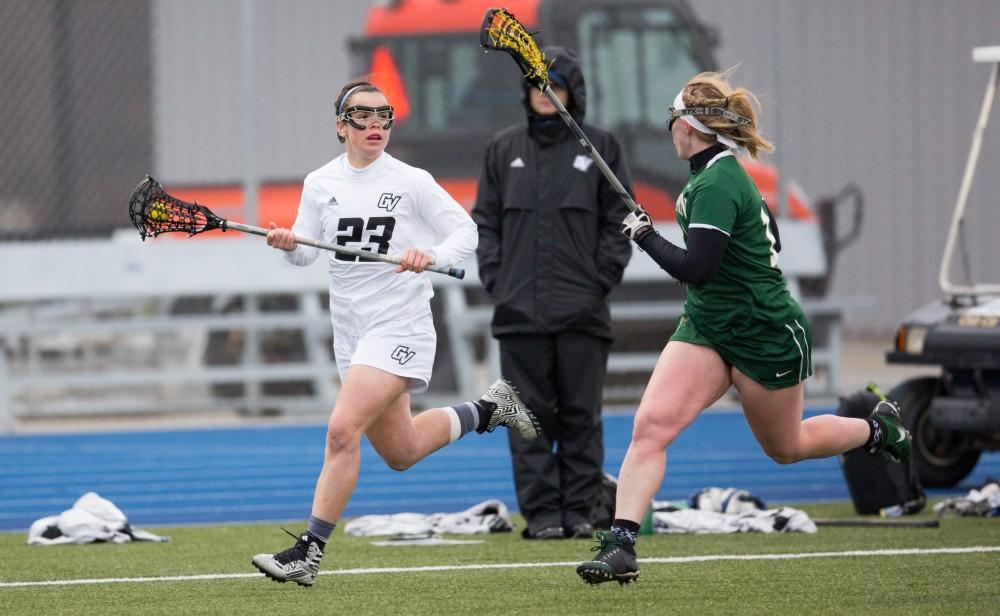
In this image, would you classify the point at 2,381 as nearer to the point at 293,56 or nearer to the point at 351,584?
the point at 293,56

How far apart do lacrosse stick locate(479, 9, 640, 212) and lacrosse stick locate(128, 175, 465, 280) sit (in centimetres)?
69

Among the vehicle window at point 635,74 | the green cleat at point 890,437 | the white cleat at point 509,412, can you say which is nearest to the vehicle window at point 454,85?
the vehicle window at point 635,74

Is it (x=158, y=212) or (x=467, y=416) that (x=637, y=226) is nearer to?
(x=467, y=416)

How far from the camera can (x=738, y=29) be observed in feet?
53.8

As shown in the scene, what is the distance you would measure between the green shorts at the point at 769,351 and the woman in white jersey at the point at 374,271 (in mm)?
1079

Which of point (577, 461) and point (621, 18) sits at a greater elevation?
point (621, 18)

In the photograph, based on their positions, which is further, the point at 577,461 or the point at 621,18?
the point at 621,18

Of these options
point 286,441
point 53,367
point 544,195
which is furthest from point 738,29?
point 544,195

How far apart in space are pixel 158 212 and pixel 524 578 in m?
2.00

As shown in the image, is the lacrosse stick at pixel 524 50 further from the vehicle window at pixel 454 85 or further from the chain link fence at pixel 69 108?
the chain link fence at pixel 69 108

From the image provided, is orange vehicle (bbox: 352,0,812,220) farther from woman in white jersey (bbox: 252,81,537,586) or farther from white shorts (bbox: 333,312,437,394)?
white shorts (bbox: 333,312,437,394)

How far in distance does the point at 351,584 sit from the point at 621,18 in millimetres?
9982

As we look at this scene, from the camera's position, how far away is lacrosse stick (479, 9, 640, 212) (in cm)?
665

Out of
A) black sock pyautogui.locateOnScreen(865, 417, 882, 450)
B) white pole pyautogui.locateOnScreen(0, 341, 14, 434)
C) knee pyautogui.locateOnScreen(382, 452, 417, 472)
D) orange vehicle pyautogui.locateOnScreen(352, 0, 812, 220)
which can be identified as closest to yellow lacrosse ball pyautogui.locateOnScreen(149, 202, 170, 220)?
knee pyautogui.locateOnScreen(382, 452, 417, 472)
